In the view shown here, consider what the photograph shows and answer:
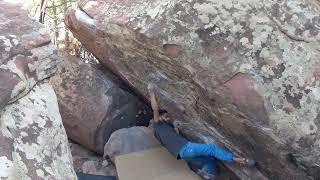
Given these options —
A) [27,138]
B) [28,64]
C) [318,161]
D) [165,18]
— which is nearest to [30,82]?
[28,64]

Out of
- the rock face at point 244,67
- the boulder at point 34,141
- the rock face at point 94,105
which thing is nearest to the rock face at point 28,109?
the boulder at point 34,141

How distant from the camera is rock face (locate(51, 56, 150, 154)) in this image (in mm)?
4219

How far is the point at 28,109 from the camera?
2121 millimetres

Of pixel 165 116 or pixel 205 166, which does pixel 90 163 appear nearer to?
pixel 165 116

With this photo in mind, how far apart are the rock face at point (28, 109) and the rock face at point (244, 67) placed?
1.15 m

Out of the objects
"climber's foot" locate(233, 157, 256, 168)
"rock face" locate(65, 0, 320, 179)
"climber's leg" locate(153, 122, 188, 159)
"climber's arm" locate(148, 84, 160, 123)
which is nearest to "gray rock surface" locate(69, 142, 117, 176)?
"climber's leg" locate(153, 122, 188, 159)

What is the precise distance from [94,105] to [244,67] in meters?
1.54

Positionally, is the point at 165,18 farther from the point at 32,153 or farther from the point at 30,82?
the point at 32,153

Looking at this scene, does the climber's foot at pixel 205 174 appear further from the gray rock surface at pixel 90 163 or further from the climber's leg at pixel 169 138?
the gray rock surface at pixel 90 163

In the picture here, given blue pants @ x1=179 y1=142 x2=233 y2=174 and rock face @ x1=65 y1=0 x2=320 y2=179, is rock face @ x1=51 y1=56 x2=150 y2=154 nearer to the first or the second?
rock face @ x1=65 y1=0 x2=320 y2=179

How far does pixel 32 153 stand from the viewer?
2.00 m

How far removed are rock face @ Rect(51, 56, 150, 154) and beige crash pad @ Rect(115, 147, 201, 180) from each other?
409 mm

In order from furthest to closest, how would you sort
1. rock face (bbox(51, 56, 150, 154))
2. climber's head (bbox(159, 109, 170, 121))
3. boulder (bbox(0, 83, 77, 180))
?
rock face (bbox(51, 56, 150, 154))
climber's head (bbox(159, 109, 170, 121))
boulder (bbox(0, 83, 77, 180))

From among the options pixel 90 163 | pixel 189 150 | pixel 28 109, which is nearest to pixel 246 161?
pixel 189 150
